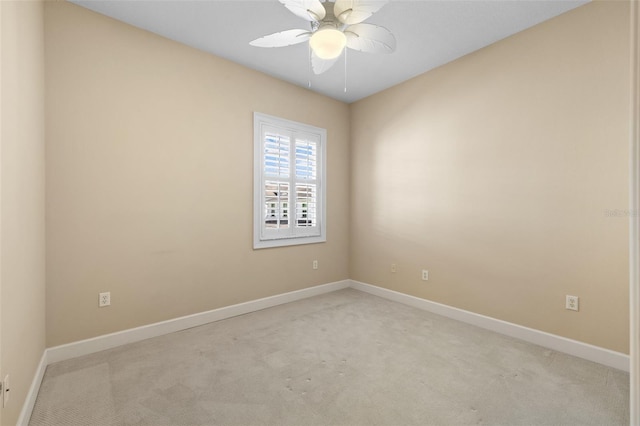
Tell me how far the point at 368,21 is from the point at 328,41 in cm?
106

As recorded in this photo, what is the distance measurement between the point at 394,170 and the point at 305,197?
1.19m

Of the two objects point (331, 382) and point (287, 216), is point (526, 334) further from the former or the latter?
point (287, 216)

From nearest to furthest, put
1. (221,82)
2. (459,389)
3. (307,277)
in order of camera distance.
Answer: (459,389) < (221,82) < (307,277)

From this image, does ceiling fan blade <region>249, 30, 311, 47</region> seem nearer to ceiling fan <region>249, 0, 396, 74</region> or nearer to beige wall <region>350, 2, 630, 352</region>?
ceiling fan <region>249, 0, 396, 74</region>

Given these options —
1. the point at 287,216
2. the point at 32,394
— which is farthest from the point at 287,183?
the point at 32,394

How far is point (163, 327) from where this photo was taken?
2773 mm

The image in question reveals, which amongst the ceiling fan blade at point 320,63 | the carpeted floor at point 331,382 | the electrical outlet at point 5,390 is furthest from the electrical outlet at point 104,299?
the ceiling fan blade at point 320,63

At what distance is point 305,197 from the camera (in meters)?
3.97

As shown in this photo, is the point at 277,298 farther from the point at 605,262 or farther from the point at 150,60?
the point at 605,262

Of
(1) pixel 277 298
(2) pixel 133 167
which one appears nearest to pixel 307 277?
(1) pixel 277 298

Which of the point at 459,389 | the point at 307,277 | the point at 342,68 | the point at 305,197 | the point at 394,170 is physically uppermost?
the point at 342,68

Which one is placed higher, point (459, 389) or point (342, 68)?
point (342, 68)

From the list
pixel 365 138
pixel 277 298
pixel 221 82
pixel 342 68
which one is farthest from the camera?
pixel 365 138

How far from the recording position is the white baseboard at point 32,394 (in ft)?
5.30
